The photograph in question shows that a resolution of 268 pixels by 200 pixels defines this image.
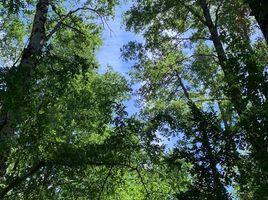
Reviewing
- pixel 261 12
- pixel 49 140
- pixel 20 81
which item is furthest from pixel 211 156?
pixel 49 140

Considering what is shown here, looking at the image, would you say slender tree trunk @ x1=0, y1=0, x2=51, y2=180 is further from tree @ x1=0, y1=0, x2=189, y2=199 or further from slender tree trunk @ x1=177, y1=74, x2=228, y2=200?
slender tree trunk @ x1=177, y1=74, x2=228, y2=200

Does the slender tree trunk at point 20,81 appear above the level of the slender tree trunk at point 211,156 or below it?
above

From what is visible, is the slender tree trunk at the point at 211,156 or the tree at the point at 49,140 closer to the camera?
the slender tree trunk at the point at 211,156

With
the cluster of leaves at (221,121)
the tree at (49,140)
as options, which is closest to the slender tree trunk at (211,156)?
the cluster of leaves at (221,121)

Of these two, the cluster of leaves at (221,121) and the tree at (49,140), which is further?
the tree at (49,140)

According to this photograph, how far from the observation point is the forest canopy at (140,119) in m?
6.10

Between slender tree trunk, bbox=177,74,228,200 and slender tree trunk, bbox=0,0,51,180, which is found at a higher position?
slender tree trunk, bbox=0,0,51,180

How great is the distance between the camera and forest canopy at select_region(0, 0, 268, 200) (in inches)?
240

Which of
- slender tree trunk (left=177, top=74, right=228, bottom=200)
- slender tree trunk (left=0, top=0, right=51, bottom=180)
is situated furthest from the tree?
slender tree trunk (left=177, top=74, right=228, bottom=200)

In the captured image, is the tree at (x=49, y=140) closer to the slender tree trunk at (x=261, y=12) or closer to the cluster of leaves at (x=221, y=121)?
the cluster of leaves at (x=221, y=121)

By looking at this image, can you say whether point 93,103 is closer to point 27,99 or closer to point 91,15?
point 91,15

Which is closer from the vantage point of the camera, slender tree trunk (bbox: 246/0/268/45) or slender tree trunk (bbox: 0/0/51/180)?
slender tree trunk (bbox: 246/0/268/45)

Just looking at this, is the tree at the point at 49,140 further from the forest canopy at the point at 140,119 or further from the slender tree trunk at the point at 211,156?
the slender tree trunk at the point at 211,156

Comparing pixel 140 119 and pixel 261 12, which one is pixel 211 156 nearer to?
pixel 261 12
